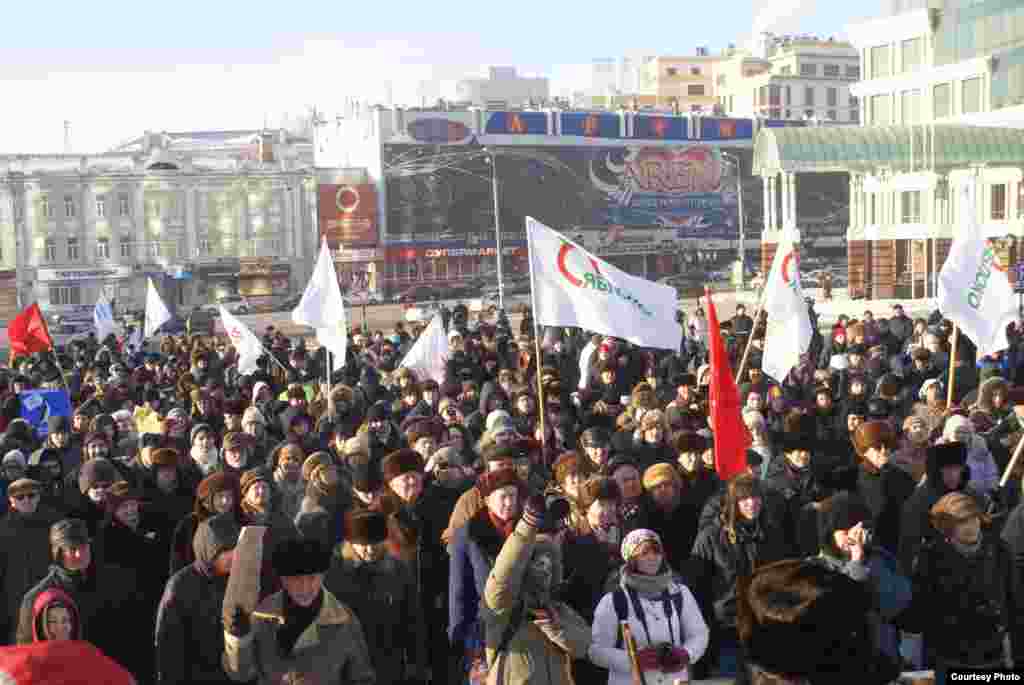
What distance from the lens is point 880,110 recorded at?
47469 mm

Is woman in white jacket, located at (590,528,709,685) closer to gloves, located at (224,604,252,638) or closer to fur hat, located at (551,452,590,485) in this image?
gloves, located at (224,604,252,638)

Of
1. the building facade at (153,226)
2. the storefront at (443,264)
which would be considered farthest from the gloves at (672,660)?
the storefront at (443,264)

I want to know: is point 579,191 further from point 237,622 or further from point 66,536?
point 237,622

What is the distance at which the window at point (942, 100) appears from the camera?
44.8m

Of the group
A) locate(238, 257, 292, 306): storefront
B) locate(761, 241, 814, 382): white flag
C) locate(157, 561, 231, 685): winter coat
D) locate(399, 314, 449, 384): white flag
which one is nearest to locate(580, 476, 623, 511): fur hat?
locate(157, 561, 231, 685): winter coat

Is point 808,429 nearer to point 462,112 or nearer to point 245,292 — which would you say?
point 245,292

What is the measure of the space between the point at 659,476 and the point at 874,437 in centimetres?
143

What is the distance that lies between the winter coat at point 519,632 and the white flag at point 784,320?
7065 millimetres

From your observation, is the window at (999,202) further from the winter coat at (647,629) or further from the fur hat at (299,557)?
the fur hat at (299,557)

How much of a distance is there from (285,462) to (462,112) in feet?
217

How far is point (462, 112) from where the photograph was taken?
235 ft

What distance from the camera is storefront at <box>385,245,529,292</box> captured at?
6838 cm

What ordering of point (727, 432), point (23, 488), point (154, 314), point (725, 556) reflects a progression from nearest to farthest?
point (725, 556)
point (23, 488)
point (727, 432)
point (154, 314)

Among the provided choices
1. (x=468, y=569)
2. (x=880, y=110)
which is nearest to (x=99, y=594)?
(x=468, y=569)
